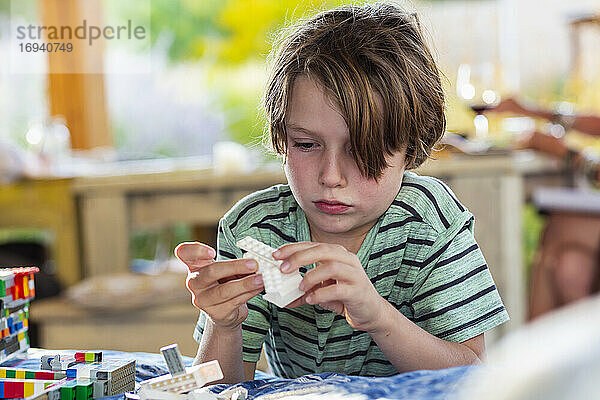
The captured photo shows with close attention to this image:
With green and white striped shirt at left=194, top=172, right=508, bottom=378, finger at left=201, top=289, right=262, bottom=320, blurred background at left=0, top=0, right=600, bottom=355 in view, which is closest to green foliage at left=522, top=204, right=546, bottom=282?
blurred background at left=0, top=0, right=600, bottom=355

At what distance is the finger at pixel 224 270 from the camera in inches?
30.6

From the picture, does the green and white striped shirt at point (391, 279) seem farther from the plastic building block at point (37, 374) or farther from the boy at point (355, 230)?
the plastic building block at point (37, 374)

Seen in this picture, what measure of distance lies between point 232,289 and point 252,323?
0.80 ft

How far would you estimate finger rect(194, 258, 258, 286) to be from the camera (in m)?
0.78

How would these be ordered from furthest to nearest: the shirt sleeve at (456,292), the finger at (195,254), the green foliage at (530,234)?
the green foliage at (530,234)
the shirt sleeve at (456,292)
the finger at (195,254)

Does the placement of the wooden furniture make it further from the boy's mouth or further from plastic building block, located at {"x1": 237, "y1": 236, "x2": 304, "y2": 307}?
plastic building block, located at {"x1": 237, "y1": 236, "x2": 304, "y2": 307}

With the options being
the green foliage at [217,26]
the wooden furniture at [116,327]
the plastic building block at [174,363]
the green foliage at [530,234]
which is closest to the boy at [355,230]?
the plastic building block at [174,363]

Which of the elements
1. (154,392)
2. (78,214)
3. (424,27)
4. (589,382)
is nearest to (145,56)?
(78,214)

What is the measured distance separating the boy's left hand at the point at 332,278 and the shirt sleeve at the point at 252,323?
256 mm

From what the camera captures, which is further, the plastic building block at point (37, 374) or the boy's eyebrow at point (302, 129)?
the boy's eyebrow at point (302, 129)

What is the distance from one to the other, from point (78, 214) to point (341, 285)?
6.74ft

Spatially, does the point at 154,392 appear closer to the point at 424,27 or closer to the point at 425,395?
the point at 425,395

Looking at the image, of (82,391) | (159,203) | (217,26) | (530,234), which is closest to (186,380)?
(82,391)

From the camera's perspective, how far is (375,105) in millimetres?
913
